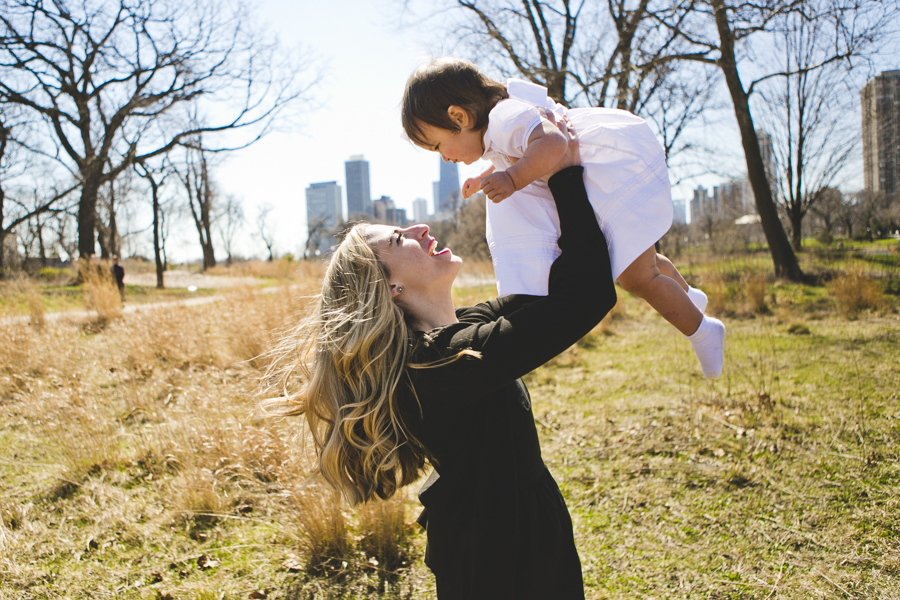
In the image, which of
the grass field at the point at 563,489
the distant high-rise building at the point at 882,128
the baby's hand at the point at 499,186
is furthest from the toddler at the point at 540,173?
the distant high-rise building at the point at 882,128

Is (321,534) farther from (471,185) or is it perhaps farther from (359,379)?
(471,185)

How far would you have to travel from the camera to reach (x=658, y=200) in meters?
1.53

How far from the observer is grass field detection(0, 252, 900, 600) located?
8.36 ft

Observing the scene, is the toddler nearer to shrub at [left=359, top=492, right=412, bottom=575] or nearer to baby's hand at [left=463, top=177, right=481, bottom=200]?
baby's hand at [left=463, top=177, right=481, bottom=200]

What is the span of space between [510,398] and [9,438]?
4.82 meters

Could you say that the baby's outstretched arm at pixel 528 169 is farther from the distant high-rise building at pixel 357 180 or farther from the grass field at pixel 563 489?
the distant high-rise building at pixel 357 180

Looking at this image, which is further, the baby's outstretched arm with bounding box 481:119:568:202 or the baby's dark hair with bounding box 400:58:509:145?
the baby's dark hair with bounding box 400:58:509:145

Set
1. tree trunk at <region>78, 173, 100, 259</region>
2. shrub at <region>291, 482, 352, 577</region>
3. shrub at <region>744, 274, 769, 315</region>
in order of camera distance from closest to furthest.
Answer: shrub at <region>291, 482, 352, 577</region> < shrub at <region>744, 274, 769, 315</region> < tree trunk at <region>78, 173, 100, 259</region>

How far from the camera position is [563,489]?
11.1 ft

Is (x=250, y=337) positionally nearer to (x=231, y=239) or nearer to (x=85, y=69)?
(x=85, y=69)

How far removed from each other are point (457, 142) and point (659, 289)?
93cm

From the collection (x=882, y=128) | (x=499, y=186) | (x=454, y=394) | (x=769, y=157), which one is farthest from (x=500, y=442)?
(x=769, y=157)

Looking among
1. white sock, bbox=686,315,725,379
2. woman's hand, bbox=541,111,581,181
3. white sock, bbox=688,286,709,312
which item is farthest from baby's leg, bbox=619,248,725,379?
woman's hand, bbox=541,111,581,181

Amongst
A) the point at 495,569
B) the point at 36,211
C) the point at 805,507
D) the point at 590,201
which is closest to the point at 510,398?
the point at 495,569
